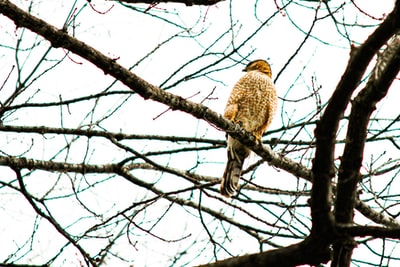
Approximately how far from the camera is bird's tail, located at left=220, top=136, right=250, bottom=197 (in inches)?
203

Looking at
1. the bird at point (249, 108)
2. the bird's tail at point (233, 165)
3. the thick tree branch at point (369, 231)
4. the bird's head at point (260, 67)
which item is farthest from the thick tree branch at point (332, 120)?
the bird's head at point (260, 67)

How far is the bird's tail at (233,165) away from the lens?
16.9 feet

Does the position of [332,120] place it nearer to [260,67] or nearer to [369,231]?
[369,231]

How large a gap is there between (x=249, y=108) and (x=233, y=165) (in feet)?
2.50

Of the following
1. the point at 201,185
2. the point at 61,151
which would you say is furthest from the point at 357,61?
the point at 61,151

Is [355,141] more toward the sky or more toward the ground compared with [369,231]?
more toward the sky

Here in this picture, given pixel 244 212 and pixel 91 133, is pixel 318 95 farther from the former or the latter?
pixel 91 133

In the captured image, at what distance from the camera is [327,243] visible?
2.45 m

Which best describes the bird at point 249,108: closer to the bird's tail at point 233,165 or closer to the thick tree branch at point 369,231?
the bird's tail at point 233,165

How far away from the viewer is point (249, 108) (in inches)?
245

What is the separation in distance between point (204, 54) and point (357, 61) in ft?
7.83

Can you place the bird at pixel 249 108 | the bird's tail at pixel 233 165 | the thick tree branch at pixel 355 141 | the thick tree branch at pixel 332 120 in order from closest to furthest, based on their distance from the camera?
the thick tree branch at pixel 332 120 < the thick tree branch at pixel 355 141 < the bird's tail at pixel 233 165 < the bird at pixel 249 108

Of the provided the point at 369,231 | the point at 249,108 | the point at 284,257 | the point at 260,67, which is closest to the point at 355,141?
the point at 369,231

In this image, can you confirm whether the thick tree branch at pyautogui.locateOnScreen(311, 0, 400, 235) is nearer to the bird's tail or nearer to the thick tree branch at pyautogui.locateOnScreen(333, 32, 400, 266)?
the thick tree branch at pyautogui.locateOnScreen(333, 32, 400, 266)
